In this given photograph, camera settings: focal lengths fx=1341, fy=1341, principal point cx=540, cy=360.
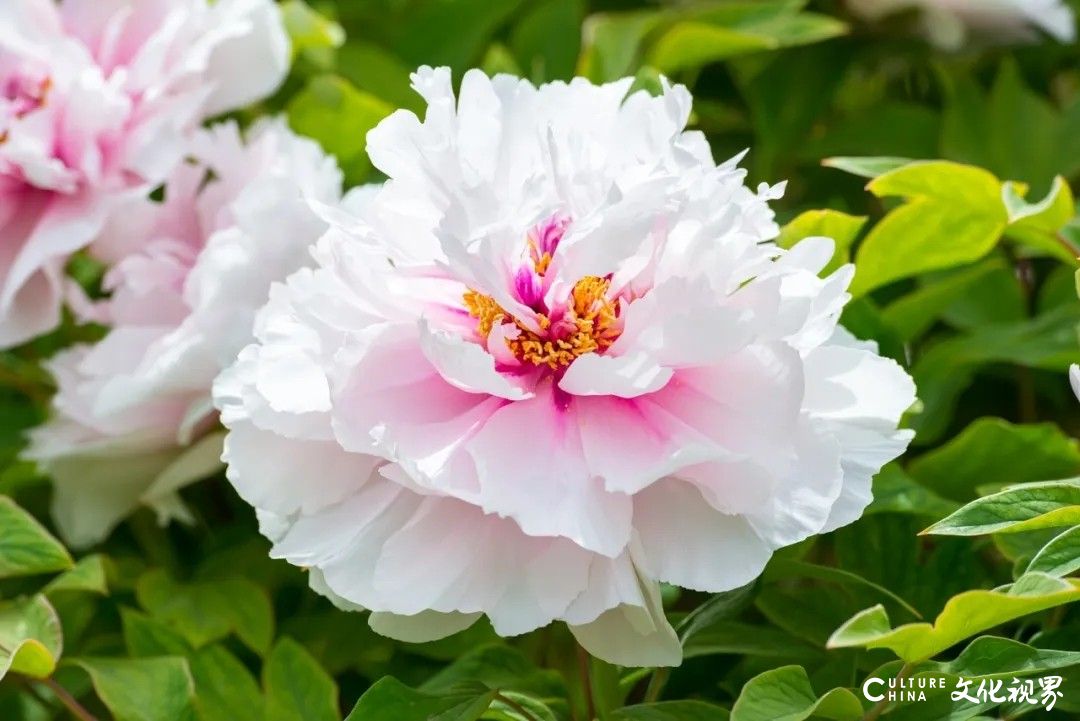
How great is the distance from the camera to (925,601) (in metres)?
0.53

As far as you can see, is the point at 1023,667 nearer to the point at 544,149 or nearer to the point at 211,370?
the point at 544,149

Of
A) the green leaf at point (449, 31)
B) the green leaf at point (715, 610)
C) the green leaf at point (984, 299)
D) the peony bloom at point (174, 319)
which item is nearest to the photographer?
the green leaf at point (715, 610)

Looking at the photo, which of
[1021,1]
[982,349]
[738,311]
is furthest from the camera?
[1021,1]

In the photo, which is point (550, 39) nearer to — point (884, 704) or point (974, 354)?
point (974, 354)

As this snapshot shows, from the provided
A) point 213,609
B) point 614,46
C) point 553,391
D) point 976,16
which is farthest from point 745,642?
point 976,16

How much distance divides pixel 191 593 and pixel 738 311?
0.33 m

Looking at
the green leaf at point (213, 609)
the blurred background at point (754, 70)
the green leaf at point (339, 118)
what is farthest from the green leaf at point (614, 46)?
the green leaf at point (213, 609)

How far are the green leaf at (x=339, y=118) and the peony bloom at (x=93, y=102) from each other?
0.05 metres

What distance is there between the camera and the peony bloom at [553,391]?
399mm

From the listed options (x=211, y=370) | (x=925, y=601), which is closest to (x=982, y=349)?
(x=925, y=601)

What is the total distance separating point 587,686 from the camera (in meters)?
0.48

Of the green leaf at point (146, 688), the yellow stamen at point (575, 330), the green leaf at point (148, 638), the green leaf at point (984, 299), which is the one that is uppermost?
the yellow stamen at point (575, 330)

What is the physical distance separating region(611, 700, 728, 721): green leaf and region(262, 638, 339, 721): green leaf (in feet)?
0.44

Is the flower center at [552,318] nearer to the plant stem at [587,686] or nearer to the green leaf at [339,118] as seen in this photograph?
the plant stem at [587,686]
